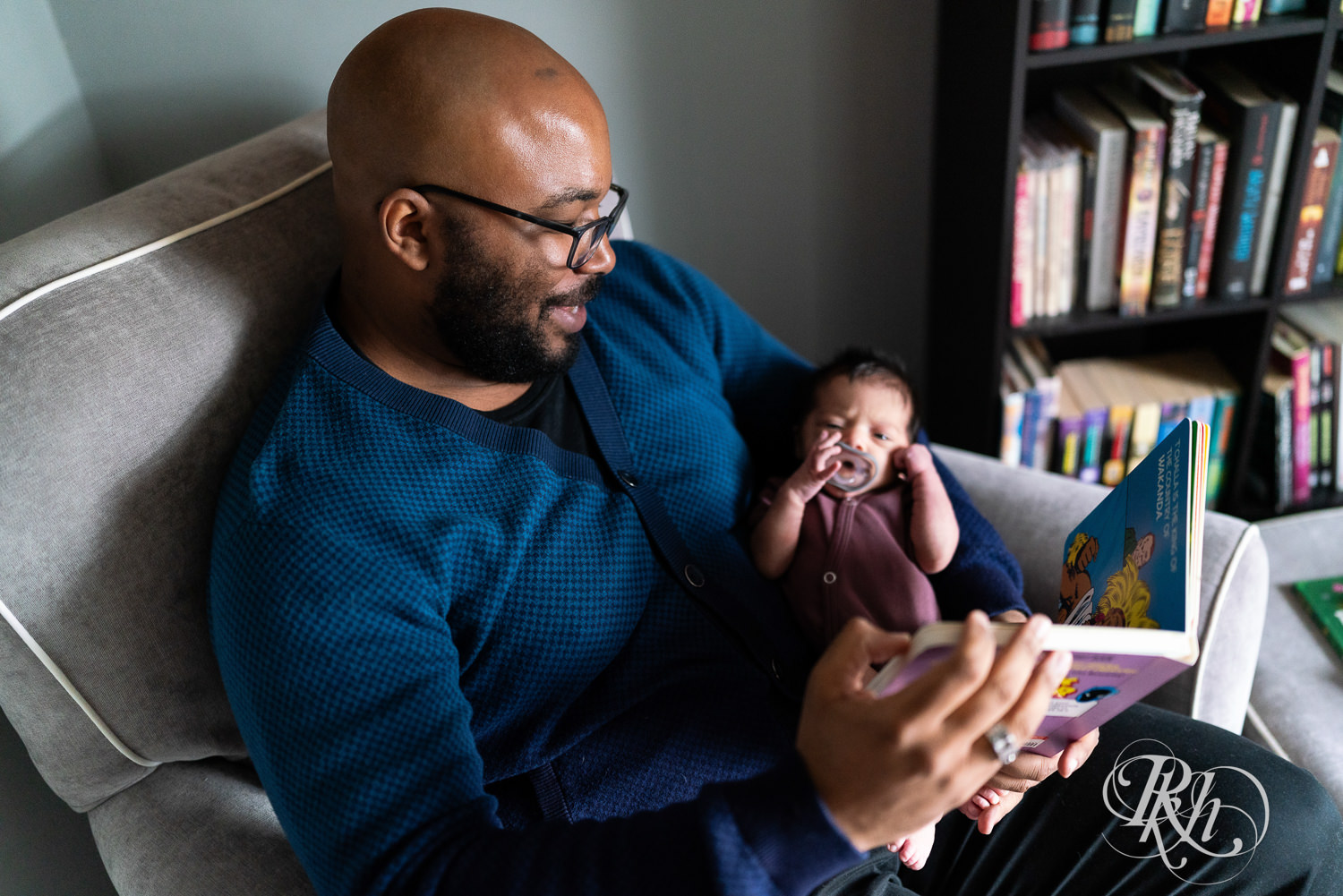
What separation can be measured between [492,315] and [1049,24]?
100 centimetres

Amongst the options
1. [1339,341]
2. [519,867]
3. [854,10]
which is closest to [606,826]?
[519,867]

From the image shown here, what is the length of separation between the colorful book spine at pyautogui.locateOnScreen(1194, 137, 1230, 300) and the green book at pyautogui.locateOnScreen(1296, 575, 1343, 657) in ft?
1.73

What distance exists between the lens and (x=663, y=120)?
6.04 feet

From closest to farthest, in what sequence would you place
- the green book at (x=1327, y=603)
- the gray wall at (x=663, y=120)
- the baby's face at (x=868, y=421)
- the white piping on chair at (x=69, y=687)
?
1. the white piping on chair at (x=69, y=687)
2. the baby's face at (x=868, y=421)
3. the gray wall at (x=663, y=120)
4. the green book at (x=1327, y=603)

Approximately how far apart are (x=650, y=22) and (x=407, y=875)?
4.78 ft

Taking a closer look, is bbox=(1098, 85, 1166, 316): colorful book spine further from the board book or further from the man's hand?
the man's hand

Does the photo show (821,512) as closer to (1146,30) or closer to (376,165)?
(376,165)

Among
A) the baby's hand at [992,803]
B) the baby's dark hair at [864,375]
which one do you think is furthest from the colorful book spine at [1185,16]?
the baby's hand at [992,803]

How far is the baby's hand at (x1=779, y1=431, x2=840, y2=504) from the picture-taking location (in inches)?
48.2

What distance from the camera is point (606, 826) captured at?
2.67ft

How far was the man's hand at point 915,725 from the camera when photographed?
676 mm

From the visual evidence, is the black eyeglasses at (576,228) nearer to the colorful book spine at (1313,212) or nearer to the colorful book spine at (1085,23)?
the colorful book spine at (1085,23)

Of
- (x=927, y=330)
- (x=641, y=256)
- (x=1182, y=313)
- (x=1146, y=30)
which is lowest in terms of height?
(x=927, y=330)

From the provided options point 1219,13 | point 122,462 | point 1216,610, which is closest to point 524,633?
point 122,462
